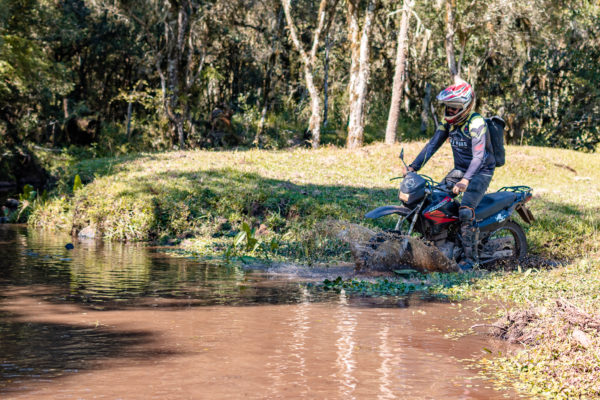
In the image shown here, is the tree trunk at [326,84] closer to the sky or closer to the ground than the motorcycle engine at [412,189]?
closer to the sky

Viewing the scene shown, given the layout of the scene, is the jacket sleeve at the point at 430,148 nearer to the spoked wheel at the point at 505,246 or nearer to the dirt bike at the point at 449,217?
the dirt bike at the point at 449,217

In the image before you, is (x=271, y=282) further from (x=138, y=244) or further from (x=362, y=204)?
(x=362, y=204)

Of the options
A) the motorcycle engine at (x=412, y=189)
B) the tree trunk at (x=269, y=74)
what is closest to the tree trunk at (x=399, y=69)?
the tree trunk at (x=269, y=74)

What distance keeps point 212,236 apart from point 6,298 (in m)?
5.87

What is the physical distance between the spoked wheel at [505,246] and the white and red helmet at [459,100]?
2.15m

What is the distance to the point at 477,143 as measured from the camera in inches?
361

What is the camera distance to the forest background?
29438mm

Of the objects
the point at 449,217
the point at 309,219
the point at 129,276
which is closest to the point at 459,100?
the point at 449,217

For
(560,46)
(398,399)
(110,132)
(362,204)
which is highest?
(560,46)

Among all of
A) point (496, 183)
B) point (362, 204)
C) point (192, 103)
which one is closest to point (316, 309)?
point (362, 204)

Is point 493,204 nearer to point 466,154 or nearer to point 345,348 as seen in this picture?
point 466,154

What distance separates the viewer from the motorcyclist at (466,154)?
916 centimetres

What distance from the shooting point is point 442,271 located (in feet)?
31.4

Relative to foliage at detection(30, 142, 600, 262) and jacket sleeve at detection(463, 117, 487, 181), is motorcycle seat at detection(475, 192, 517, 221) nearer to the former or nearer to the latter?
jacket sleeve at detection(463, 117, 487, 181)
